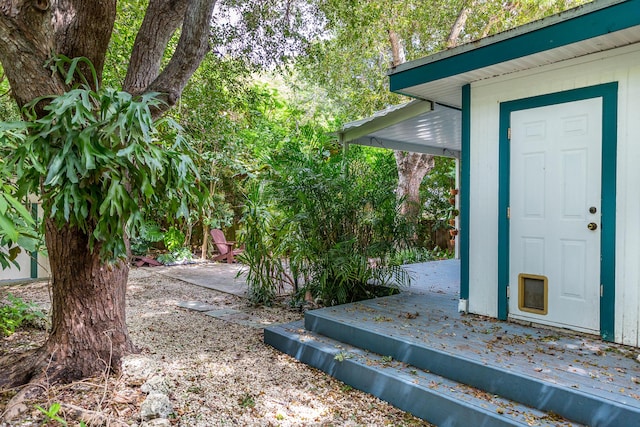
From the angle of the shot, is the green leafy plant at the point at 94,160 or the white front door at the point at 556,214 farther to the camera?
the white front door at the point at 556,214

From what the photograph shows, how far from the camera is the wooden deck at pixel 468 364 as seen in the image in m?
2.37

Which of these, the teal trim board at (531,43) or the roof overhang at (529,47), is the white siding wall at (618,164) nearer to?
the roof overhang at (529,47)

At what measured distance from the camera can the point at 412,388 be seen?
2805mm

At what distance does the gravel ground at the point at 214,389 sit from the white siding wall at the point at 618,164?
1.68m

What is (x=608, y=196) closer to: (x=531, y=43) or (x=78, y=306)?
(x=531, y=43)

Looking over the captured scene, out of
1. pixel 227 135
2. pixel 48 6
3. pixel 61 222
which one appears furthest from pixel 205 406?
pixel 227 135

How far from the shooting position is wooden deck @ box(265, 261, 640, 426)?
2.37m

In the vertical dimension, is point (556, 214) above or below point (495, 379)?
above

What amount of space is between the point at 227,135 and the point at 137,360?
576 centimetres

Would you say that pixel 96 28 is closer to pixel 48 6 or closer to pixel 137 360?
pixel 48 6

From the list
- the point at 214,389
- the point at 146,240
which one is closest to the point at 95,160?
the point at 214,389

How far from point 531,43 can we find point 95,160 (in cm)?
307

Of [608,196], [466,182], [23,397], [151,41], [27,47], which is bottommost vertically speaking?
[23,397]

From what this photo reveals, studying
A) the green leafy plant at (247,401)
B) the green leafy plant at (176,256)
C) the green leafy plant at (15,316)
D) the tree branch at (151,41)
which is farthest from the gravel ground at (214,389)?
the green leafy plant at (176,256)
